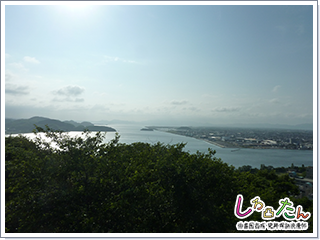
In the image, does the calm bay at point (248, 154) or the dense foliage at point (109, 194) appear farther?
the calm bay at point (248, 154)

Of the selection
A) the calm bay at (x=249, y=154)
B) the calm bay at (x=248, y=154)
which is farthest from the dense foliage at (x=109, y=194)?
the calm bay at (x=249, y=154)

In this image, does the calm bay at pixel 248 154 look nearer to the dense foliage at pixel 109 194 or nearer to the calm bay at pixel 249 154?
the calm bay at pixel 249 154

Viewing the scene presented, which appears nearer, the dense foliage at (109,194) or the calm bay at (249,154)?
the dense foliage at (109,194)

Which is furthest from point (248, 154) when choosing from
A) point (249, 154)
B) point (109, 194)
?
point (109, 194)

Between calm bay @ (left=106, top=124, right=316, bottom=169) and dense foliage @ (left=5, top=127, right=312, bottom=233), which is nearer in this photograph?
dense foliage @ (left=5, top=127, right=312, bottom=233)

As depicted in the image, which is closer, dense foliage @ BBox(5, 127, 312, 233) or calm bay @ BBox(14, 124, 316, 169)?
dense foliage @ BBox(5, 127, 312, 233)

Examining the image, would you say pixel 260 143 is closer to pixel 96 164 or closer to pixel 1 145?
pixel 96 164

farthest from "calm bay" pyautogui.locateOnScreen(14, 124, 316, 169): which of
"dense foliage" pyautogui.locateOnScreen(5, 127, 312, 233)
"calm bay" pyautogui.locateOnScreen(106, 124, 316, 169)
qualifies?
"dense foliage" pyautogui.locateOnScreen(5, 127, 312, 233)

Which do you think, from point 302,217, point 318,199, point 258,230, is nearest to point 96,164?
point 258,230

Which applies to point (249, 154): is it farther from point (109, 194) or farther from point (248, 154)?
point (109, 194)

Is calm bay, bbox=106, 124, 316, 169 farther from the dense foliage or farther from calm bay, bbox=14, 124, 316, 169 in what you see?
the dense foliage
